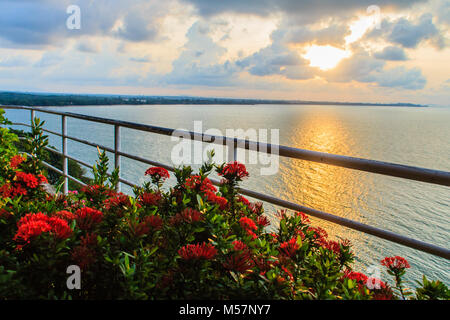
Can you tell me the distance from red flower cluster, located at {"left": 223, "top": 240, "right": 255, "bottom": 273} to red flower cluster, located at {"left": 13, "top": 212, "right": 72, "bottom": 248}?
0.47m

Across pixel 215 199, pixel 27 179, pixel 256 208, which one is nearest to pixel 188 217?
pixel 215 199

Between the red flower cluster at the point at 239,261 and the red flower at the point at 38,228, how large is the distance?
467mm

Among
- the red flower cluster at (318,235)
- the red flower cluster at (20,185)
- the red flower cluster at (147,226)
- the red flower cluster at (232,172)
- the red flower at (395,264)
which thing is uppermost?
the red flower cluster at (232,172)

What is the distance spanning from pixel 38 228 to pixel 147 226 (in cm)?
30

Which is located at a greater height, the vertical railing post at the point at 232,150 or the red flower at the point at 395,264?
the vertical railing post at the point at 232,150

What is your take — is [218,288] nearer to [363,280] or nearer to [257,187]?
[363,280]

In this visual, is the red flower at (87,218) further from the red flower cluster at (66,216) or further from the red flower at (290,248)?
the red flower at (290,248)

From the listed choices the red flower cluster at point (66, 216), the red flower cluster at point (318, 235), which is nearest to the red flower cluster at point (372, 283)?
the red flower cluster at point (318, 235)

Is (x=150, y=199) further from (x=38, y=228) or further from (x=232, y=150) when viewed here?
(x=232, y=150)

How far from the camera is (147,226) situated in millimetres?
1044

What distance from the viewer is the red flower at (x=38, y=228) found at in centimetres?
93

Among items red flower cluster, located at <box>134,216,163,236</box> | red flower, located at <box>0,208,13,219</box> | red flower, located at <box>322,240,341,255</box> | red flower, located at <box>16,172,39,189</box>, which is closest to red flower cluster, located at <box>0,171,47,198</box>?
red flower, located at <box>16,172,39,189</box>

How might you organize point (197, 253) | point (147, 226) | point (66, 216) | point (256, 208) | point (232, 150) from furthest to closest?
point (232, 150), point (256, 208), point (66, 216), point (147, 226), point (197, 253)
